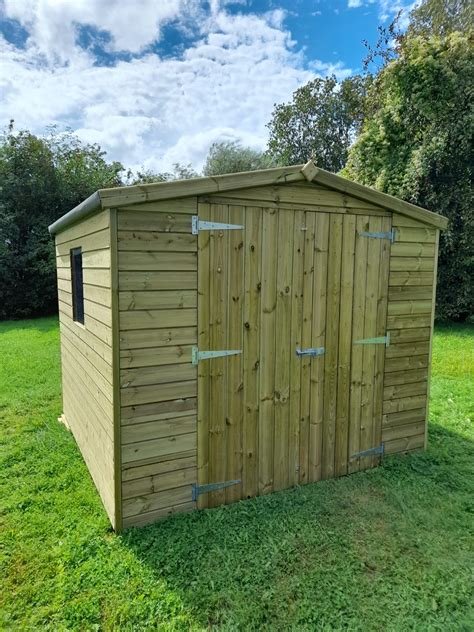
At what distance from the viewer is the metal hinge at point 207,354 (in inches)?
101

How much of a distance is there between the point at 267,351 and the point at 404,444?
5.74ft

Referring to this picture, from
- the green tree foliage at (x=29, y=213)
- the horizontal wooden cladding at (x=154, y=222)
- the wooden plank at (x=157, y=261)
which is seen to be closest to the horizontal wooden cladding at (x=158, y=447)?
the wooden plank at (x=157, y=261)

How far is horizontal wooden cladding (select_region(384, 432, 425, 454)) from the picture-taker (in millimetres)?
3432

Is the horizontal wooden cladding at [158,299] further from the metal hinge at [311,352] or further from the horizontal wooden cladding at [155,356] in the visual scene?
the metal hinge at [311,352]

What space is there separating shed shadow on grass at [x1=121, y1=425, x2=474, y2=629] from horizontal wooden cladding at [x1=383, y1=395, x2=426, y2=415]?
0.56 m

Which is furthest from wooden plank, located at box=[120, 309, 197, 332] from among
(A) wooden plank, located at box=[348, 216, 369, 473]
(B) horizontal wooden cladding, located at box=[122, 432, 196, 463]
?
(A) wooden plank, located at box=[348, 216, 369, 473]

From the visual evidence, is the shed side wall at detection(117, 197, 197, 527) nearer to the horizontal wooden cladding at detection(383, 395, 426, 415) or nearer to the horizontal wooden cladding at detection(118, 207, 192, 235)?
the horizontal wooden cladding at detection(118, 207, 192, 235)

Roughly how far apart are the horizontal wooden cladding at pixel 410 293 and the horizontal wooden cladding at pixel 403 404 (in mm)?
904

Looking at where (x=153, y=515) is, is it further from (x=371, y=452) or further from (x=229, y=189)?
(x=229, y=189)

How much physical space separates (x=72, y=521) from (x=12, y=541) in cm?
35

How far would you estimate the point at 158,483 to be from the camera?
2.53 m

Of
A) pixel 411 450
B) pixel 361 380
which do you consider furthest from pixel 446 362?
pixel 361 380

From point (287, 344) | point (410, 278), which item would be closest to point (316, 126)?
point (410, 278)

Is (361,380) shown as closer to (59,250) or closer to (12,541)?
(12,541)
